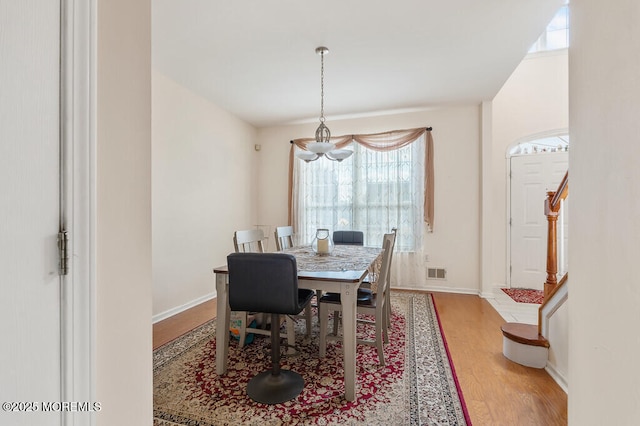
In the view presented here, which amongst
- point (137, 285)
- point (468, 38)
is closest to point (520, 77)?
point (468, 38)

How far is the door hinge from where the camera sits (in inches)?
24.1

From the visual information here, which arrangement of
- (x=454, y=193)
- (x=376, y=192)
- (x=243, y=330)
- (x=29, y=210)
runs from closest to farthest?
1. (x=29, y=210)
2. (x=243, y=330)
3. (x=454, y=193)
4. (x=376, y=192)

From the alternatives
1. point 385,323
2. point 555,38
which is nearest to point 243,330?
point 385,323

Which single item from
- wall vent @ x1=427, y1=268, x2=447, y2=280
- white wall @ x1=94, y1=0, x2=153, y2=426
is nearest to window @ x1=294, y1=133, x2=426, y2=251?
wall vent @ x1=427, y1=268, x2=447, y2=280

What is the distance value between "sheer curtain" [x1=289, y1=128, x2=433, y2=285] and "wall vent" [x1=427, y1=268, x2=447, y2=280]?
132 millimetres

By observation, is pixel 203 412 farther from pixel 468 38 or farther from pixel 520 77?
pixel 520 77

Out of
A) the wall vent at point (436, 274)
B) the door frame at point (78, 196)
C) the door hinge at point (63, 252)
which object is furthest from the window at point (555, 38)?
the door hinge at point (63, 252)

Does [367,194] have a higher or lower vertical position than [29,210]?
higher

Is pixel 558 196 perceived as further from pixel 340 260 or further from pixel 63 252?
pixel 63 252

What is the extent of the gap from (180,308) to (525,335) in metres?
3.42

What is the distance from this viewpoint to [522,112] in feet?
13.8

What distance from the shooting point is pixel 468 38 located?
2424mm

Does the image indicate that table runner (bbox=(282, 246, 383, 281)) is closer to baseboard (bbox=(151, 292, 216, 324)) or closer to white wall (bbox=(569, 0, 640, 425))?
white wall (bbox=(569, 0, 640, 425))

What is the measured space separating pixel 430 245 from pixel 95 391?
13.4 feet
